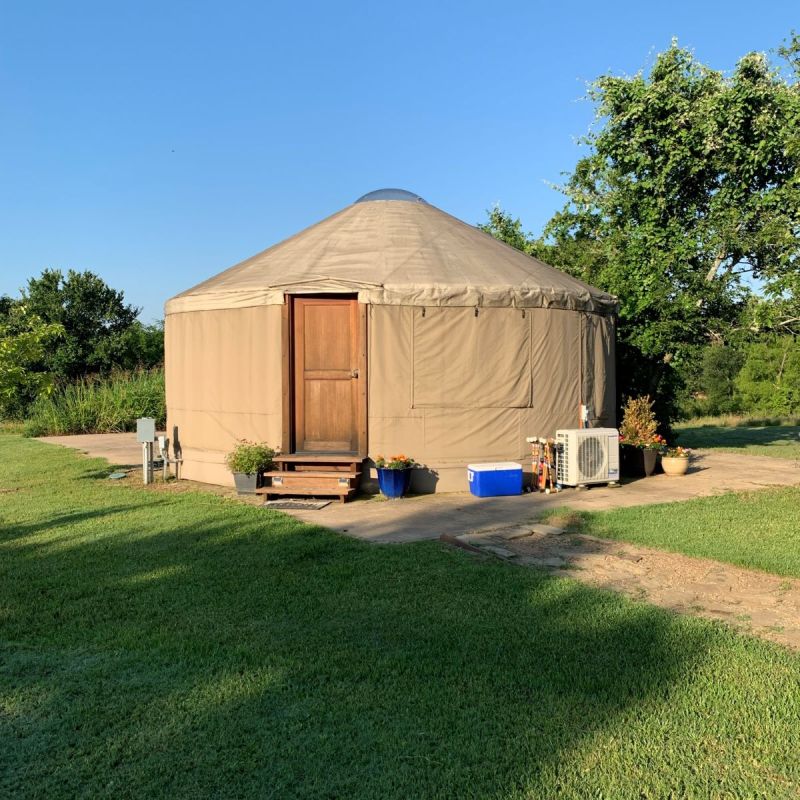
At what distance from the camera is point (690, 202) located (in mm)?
10523

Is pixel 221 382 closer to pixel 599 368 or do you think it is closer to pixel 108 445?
pixel 599 368

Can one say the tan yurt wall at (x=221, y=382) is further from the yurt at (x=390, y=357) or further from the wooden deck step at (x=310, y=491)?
the wooden deck step at (x=310, y=491)

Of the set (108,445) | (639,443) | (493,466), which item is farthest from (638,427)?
(108,445)

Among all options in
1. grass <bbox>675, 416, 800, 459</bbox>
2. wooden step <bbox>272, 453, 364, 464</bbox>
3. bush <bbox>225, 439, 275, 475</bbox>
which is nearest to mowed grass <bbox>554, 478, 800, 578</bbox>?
wooden step <bbox>272, 453, 364, 464</bbox>

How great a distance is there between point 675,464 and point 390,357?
12.8 ft

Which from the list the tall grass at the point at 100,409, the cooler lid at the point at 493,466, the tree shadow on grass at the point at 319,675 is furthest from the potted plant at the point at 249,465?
the tall grass at the point at 100,409

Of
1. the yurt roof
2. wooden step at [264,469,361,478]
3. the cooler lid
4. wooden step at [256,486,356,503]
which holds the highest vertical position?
the yurt roof

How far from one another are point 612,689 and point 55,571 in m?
3.37

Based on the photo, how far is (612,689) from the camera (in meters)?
2.71

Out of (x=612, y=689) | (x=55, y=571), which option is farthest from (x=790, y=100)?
(x=55, y=571)

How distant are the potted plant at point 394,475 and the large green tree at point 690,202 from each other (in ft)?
14.3

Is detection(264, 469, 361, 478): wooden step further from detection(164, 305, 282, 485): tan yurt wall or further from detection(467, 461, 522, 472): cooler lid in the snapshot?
detection(467, 461, 522, 472): cooler lid

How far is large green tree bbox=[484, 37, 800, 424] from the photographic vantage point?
9633 mm

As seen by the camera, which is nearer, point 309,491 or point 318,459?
point 309,491
